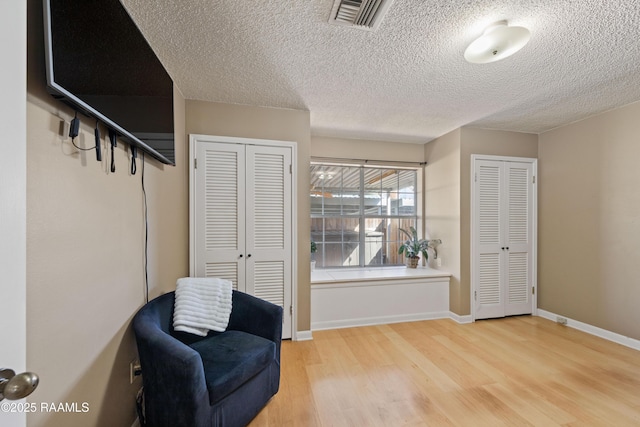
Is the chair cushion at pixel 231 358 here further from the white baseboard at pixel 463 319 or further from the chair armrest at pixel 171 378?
the white baseboard at pixel 463 319

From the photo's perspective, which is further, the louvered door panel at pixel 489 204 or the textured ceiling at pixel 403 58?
the louvered door panel at pixel 489 204

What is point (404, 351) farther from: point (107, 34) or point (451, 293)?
point (107, 34)

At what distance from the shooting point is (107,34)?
45.2 inches

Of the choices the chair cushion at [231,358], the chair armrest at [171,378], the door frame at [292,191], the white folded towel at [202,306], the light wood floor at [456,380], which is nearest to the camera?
the chair armrest at [171,378]

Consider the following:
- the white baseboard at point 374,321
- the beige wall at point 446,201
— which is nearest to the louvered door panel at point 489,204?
the beige wall at point 446,201

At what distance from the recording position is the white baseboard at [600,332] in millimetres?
2500

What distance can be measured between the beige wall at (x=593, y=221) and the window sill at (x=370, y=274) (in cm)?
133

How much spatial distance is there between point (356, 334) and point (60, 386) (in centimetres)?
243

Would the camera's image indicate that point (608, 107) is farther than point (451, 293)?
No

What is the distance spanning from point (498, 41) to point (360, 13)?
2.72 ft

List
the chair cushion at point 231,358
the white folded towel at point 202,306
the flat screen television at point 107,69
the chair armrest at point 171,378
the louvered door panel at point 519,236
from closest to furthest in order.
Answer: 1. the flat screen television at point 107,69
2. the chair armrest at point 171,378
3. the chair cushion at point 231,358
4. the white folded towel at point 202,306
5. the louvered door panel at point 519,236

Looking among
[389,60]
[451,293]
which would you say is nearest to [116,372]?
[389,60]

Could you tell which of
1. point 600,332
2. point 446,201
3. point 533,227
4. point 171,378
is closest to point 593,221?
point 533,227
